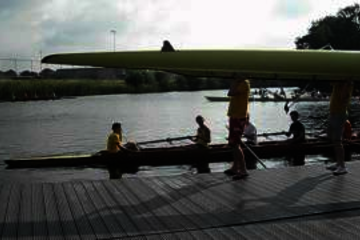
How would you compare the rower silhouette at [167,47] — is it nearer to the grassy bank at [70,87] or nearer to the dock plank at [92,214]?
the dock plank at [92,214]

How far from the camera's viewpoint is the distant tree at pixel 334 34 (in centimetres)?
8169

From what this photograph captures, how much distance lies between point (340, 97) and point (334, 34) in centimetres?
7988

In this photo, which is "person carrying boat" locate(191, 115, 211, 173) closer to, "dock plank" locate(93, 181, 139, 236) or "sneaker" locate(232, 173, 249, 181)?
"sneaker" locate(232, 173, 249, 181)

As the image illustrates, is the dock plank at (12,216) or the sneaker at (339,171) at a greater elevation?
the sneaker at (339,171)

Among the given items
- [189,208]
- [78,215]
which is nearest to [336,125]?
[189,208]

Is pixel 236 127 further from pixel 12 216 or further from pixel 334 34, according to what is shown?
pixel 334 34

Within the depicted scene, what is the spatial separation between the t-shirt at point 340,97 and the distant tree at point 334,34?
72183 mm

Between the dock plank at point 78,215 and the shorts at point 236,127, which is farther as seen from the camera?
the shorts at point 236,127

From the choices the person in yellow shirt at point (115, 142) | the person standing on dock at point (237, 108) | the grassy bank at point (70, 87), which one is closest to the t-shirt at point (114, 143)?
the person in yellow shirt at point (115, 142)

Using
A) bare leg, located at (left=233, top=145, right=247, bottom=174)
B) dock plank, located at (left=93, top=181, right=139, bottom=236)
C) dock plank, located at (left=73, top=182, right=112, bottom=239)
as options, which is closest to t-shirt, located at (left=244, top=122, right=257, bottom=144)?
bare leg, located at (left=233, top=145, right=247, bottom=174)

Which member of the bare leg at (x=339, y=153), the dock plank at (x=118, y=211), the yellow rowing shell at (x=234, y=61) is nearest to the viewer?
the dock plank at (x=118, y=211)

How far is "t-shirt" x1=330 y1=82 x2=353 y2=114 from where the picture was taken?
8461 mm

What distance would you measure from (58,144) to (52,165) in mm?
12744

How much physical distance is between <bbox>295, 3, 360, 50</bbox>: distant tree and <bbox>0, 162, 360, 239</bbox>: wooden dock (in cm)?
7287
